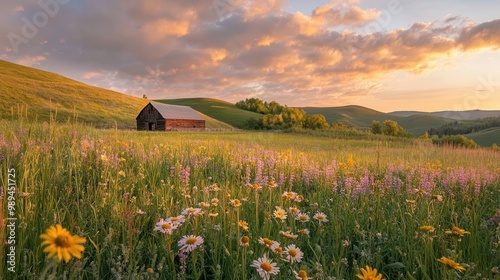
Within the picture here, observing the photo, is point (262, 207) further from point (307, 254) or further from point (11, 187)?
point (11, 187)

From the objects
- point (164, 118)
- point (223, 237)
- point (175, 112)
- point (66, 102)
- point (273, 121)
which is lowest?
point (223, 237)

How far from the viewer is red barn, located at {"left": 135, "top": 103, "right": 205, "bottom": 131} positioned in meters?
68.4

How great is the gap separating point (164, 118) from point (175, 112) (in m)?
5.72

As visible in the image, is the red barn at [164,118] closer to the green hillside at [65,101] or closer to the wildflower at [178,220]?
the green hillside at [65,101]

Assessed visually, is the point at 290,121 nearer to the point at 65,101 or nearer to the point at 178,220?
the point at 65,101

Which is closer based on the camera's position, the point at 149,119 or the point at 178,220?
the point at 178,220

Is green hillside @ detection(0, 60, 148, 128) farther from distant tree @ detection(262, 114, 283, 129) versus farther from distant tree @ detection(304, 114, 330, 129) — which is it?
Answer: distant tree @ detection(304, 114, 330, 129)

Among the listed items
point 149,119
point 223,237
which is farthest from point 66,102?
point 223,237

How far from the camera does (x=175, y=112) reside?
72625 millimetres

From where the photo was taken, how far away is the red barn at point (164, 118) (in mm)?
68375

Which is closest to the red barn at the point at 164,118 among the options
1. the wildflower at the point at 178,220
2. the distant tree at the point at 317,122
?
the distant tree at the point at 317,122

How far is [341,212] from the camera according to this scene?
350cm

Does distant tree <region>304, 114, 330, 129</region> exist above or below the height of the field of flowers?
above

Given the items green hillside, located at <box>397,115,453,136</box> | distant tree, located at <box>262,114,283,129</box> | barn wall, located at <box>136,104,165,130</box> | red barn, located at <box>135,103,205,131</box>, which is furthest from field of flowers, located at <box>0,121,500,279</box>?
green hillside, located at <box>397,115,453,136</box>
